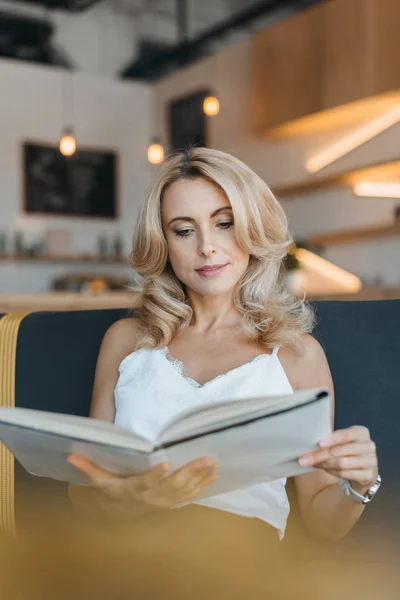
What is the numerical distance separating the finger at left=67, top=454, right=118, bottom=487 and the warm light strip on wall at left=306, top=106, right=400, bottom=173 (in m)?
4.36

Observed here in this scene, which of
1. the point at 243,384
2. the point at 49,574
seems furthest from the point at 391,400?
the point at 49,574

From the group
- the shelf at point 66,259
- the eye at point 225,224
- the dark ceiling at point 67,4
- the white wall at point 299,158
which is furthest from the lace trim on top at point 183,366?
the dark ceiling at point 67,4

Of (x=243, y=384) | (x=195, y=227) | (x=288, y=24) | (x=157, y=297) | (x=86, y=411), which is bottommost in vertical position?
(x=86, y=411)

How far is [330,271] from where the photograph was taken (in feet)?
18.1

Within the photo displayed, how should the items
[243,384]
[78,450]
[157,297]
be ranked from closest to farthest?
[78,450] < [243,384] < [157,297]

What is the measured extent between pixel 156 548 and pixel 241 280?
85 centimetres

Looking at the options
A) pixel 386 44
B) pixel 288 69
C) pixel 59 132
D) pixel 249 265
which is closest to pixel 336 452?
pixel 249 265

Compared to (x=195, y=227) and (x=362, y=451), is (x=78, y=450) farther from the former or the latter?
(x=195, y=227)

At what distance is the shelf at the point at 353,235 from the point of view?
4.93 metres

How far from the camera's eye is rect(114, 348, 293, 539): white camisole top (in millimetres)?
1352

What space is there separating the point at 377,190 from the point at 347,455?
14.7ft

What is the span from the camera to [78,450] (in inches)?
36.6

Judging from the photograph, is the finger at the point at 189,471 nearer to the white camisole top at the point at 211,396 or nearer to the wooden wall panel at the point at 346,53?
the white camisole top at the point at 211,396

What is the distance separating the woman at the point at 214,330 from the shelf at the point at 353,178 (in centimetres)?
355
